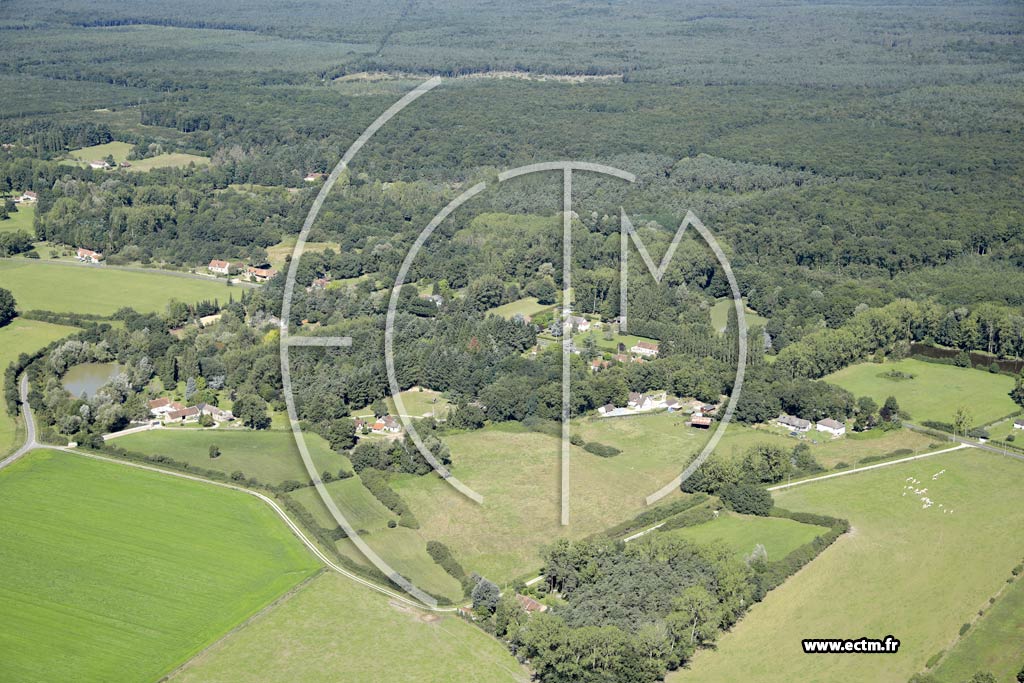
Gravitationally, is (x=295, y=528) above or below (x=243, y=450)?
below

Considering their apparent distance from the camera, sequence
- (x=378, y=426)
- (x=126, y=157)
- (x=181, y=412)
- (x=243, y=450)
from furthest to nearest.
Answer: (x=126, y=157)
(x=181, y=412)
(x=378, y=426)
(x=243, y=450)

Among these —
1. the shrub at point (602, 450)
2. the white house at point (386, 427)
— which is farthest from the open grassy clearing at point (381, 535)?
the shrub at point (602, 450)

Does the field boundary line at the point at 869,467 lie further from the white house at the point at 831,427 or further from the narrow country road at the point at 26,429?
the narrow country road at the point at 26,429

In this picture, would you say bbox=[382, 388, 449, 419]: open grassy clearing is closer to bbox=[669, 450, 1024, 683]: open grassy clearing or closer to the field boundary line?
the field boundary line

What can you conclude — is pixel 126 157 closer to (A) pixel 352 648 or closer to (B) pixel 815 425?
(B) pixel 815 425

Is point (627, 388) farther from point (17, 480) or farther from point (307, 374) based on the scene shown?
point (17, 480)

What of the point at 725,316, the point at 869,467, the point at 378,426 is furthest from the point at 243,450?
the point at 725,316
